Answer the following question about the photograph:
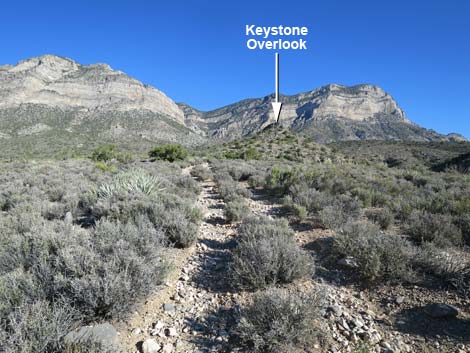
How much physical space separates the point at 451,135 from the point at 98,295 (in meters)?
141

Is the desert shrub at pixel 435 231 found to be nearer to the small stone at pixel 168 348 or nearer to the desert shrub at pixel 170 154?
the small stone at pixel 168 348

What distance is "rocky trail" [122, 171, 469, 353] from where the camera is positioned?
2585mm

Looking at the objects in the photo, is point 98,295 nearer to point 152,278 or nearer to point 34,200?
point 152,278

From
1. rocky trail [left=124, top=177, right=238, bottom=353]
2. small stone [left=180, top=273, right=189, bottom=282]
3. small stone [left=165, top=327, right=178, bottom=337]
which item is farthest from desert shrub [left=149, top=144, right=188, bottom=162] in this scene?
small stone [left=165, top=327, right=178, bottom=337]

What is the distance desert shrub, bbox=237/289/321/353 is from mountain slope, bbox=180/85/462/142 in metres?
105

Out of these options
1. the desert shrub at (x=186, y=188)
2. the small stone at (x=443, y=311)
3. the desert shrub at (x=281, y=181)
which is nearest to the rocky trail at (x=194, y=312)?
the small stone at (x=443, y=311)

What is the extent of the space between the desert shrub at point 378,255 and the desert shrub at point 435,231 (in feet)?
2.84

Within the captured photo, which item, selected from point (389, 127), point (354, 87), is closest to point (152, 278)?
point (389, 127)

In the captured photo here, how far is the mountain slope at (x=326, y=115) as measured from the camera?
4220 inches

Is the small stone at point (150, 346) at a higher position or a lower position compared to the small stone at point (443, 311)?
lower

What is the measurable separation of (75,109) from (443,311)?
3959 inches

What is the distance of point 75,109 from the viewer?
84.6 metres

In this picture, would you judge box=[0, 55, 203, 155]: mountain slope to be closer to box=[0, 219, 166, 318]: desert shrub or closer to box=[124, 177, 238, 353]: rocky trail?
box=[0, 219, 166, 318]: desert shrub

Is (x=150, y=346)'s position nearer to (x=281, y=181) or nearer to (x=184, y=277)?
(x=184, y=277)
